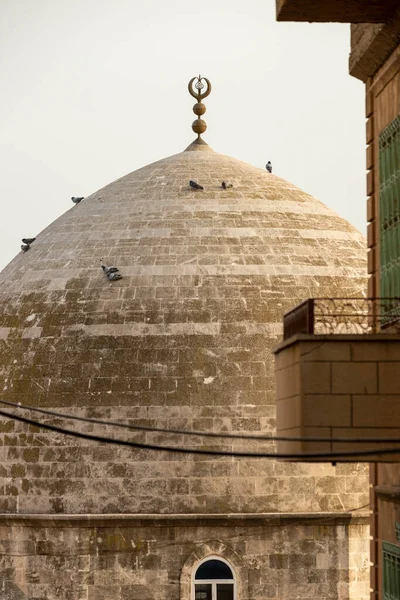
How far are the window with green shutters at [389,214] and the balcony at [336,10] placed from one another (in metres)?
1.07

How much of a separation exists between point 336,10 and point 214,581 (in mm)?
14681

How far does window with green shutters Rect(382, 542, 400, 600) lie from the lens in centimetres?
1834

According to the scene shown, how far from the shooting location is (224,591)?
3103cm

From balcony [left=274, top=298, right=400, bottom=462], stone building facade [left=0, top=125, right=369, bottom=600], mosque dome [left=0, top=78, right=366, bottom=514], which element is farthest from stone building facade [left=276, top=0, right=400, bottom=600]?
stone building facade [left=0, top=125, right=369, bottom=600]

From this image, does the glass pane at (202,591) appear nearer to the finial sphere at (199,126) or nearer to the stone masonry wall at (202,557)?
the stone masonry wall at (202,557)

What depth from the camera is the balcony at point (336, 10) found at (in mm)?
18375

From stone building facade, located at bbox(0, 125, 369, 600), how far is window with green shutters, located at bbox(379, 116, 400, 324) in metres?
11.8

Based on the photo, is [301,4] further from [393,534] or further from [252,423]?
[252,423]

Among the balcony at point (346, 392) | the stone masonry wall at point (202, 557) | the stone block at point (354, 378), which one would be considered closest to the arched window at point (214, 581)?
the stone masonry wall at point (202, 557)

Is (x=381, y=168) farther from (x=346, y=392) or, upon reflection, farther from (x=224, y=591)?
(x=224, y=591)

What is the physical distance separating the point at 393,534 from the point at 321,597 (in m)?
12.9

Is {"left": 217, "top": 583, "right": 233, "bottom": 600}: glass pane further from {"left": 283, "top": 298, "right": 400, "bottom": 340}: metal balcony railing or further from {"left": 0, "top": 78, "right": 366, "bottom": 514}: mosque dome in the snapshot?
{"left": 283, "top": 298, "right": 400, "bottom": 340}: metal balcony railing

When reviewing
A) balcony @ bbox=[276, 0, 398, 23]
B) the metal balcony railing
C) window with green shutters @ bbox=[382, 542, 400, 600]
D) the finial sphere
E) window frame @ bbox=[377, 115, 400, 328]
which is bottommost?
window with green shutters @ bbox=[382, 542, 400, 600]

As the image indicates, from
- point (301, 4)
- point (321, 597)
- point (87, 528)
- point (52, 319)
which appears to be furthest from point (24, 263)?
point (301, 4)
